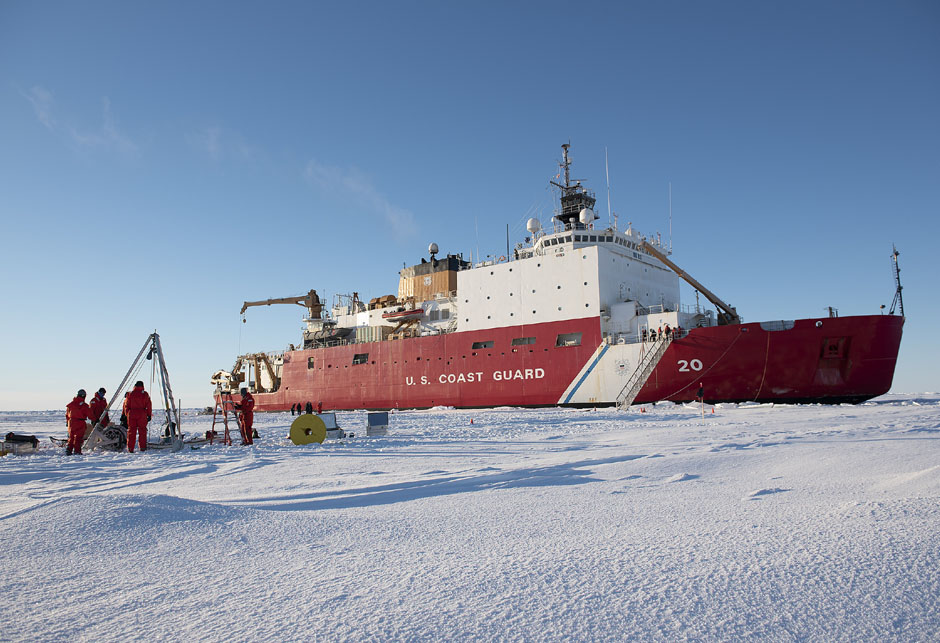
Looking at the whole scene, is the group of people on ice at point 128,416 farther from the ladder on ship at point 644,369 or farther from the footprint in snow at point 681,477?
the ladder on ship at point 644,369

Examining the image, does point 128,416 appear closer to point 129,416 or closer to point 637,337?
point 129,416

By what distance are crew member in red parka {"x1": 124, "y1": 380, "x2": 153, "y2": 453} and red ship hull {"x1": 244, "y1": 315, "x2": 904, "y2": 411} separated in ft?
45.9

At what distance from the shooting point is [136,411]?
946cm

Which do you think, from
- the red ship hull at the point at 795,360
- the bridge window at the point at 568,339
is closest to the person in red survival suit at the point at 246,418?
the bridge window at the point at 568,339

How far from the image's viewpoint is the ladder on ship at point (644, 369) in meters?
18.2

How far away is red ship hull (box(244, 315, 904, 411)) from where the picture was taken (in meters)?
16.3

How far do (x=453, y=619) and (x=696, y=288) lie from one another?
2300cm

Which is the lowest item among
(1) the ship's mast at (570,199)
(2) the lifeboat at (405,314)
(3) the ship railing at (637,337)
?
(3) the ship railing at (637,337)

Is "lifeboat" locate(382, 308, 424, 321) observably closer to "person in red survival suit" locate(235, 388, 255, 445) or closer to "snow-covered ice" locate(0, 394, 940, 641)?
"person in red survival suit" locate(235, 388, 255, 445)

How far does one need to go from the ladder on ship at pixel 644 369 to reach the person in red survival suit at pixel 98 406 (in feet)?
46.5

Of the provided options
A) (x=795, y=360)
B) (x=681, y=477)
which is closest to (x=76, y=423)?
(x=681, y=477)

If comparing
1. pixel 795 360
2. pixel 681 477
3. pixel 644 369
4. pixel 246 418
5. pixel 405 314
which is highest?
pixel 405 314

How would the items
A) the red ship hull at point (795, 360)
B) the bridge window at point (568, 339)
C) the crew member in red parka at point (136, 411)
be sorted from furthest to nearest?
the bridge window at point (568, 339), the red ship hull at point (795, 360), the crew member in red parka at point (136, 411)

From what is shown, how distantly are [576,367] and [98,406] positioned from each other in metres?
14.7
